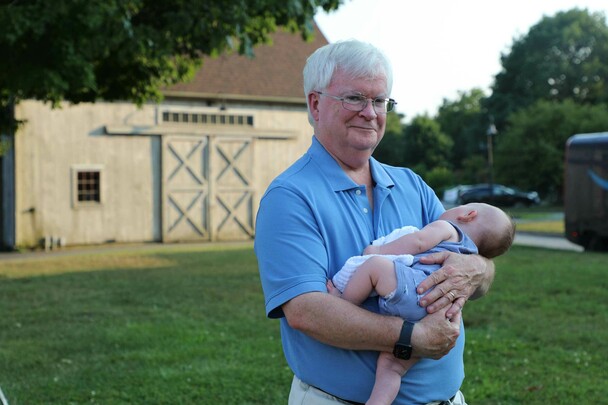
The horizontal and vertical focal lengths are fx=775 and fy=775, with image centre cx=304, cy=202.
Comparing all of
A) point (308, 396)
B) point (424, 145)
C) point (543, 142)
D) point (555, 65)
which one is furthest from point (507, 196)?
point (308, 396)

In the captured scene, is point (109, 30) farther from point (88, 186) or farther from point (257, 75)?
point (257, 75)

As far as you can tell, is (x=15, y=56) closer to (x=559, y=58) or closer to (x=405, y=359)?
(x=405, y=359)

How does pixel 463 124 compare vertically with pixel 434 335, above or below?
above

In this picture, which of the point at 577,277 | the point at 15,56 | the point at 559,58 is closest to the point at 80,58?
the point at 15,56

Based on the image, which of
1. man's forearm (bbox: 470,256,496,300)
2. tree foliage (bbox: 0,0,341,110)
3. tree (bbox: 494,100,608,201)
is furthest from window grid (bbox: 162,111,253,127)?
tree (bbox: 494,100,608,201)

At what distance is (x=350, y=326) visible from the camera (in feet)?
8.01

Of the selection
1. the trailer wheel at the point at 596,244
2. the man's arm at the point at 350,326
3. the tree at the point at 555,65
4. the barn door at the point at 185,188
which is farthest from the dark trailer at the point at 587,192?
the tree at the point at 555,65

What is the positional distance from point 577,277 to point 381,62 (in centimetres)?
1117

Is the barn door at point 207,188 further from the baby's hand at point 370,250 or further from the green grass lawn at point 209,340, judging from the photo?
the baby's hand at point 370,250

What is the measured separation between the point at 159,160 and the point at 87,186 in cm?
223

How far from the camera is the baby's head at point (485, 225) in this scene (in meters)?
2.93

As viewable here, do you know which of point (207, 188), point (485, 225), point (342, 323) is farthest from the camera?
point (207, 188)

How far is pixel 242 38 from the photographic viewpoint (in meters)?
11.2

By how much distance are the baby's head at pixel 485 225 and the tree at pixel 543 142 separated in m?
44.0
